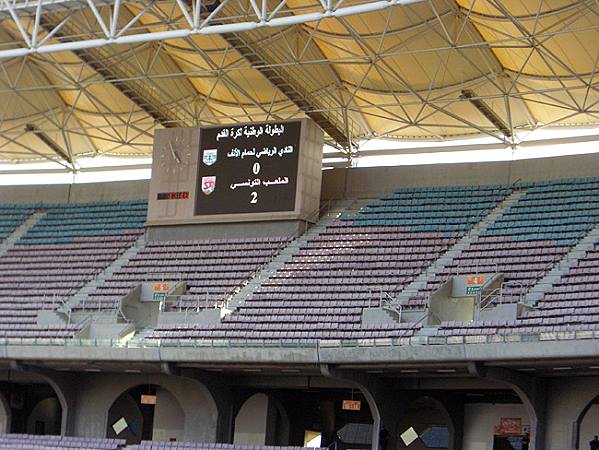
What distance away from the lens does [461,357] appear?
25969mm

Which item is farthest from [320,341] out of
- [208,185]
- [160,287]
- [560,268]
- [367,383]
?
[208,185]

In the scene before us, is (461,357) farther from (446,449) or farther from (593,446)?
(446,449)

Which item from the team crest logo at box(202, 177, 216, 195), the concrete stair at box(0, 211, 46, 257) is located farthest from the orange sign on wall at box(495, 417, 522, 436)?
the concrete stair at box(0, 211, 46, 257)

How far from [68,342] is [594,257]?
43.2 feet

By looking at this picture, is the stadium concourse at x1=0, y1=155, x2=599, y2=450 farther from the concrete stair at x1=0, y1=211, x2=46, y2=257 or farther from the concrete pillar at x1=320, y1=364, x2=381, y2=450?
the concrete stair at x1=0, y1=211, x2=46, y2=257

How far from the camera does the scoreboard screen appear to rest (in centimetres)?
3566

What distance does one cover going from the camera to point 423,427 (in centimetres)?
3338

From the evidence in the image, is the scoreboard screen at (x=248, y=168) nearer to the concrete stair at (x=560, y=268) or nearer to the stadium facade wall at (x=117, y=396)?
the stadium facade wall at (x=117, y=396)

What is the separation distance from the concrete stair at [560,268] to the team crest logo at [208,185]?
1126cm

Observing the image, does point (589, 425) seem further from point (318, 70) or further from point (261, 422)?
point (318, 70)

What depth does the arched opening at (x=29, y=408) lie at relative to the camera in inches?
1444

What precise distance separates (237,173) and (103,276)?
5002mm

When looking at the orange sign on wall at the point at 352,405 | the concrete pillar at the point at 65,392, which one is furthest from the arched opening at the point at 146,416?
the orange sign on wall at the point at 352,405

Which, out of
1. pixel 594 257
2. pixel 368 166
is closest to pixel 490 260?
pixel 594 257
